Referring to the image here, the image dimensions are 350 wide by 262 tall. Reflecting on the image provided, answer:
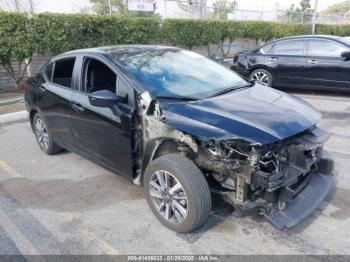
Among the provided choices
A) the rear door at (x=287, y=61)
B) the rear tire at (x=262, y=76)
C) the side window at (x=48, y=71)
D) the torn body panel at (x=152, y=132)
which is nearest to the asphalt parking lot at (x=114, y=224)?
the torn body panel at (x=152, y=132)

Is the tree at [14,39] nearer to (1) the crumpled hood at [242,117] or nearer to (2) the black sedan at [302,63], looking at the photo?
(2) the black sedan at [302,63]

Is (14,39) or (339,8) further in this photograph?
(339,8)

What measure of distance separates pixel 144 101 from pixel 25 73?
7.79 meters

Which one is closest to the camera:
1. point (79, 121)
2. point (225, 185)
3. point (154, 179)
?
point (225, 185)

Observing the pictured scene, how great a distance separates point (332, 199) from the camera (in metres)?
3.56

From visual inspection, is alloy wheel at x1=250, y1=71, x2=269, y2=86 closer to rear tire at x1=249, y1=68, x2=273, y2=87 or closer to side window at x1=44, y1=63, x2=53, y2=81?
rear tire at x1=249, y1=68, x2=273, y2=87

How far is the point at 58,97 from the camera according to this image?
4.28m

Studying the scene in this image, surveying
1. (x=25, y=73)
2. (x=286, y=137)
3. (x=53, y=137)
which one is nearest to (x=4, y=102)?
(x=25, y=73)

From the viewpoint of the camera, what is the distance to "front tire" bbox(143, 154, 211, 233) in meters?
2.80

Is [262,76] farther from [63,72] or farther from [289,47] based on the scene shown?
[63,72]

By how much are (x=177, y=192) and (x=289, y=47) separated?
6.65m

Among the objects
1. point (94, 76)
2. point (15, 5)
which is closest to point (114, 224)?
point (94, 76)

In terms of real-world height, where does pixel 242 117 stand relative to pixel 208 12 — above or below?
below

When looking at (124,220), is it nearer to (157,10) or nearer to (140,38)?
(140,38)
